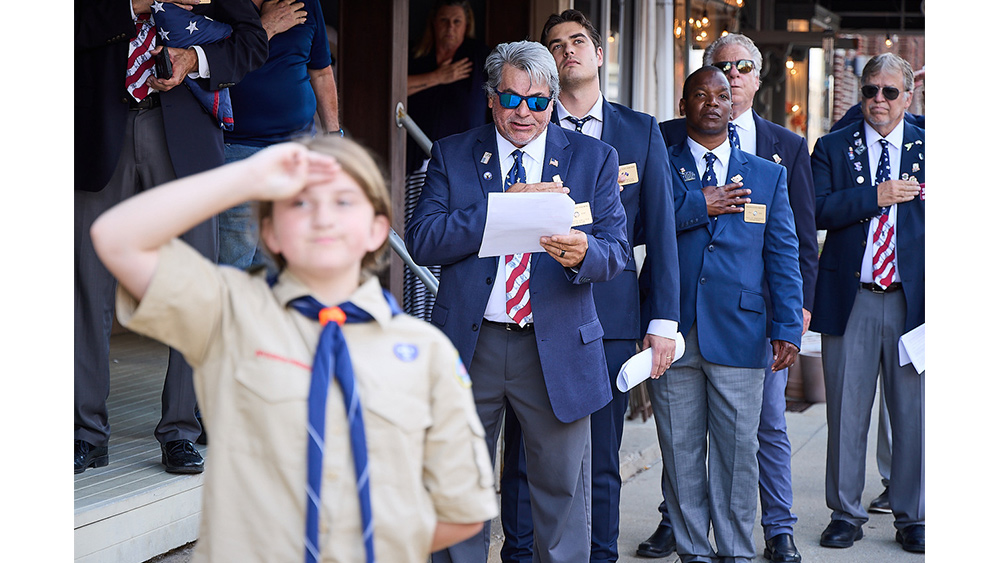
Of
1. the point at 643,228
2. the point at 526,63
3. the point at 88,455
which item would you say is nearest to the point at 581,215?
the point at 526,63

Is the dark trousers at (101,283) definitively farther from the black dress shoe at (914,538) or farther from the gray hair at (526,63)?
the black dress shoe at (914,538)

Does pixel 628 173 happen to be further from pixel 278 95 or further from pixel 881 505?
pixel 881 505

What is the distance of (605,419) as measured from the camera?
149 inches

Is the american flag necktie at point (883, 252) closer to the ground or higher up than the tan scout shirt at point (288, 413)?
higher up

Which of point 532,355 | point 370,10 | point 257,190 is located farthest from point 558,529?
point 370,10

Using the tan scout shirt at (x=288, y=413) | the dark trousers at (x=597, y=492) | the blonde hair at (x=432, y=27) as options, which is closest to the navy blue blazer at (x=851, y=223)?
the dark trousers at (x=597, y=492)

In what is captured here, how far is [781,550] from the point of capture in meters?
4.29

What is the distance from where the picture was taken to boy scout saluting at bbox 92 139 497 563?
181 centimetres

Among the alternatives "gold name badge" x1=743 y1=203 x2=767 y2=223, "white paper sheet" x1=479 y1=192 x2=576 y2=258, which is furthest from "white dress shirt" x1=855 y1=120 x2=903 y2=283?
"white paper sheet" x1=479 y1=192 x2=576 y2=258

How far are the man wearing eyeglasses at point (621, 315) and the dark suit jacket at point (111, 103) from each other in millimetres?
1194

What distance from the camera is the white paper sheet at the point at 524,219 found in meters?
2.88

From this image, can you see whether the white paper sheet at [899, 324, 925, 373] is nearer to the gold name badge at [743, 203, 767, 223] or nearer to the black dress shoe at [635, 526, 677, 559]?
the gold name badge at [743, 203, 767, 223]

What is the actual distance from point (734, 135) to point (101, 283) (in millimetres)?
2421
